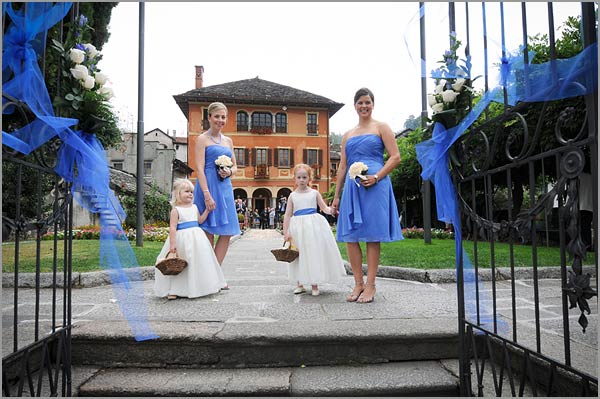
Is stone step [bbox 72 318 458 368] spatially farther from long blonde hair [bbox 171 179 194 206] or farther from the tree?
the tree

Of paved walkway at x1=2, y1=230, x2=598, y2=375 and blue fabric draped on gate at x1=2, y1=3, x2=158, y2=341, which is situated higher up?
blue fabric draped on gate at x1=2, y1=3, x2=158, y2=341

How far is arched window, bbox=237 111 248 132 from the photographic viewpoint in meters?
35.1

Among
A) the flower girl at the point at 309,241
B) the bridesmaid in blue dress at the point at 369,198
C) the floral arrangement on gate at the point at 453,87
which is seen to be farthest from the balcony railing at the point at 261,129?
the floral arrangement on gate at the point at 453,87

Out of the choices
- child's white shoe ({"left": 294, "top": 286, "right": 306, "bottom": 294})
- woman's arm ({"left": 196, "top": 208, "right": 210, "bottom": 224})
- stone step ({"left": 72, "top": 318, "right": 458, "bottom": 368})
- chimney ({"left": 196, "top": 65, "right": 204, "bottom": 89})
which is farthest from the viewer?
chimney ({"left": 196, "top": 65, "right": 204, "bottom": 89})

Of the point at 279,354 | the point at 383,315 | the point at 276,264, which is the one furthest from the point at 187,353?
the point at 276,264

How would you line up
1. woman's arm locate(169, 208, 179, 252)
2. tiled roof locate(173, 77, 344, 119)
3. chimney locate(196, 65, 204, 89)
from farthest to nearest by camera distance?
1. chimney locate(196, 65, 204, 89)
2. tiled roof locate(173, 77, 344, 119)
3. woman's arm locate(169, 208, 179, 252)

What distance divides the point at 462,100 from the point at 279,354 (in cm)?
206

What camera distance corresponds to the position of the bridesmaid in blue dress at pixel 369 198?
4016mm

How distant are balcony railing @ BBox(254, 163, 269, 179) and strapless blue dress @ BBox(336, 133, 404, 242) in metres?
31.1

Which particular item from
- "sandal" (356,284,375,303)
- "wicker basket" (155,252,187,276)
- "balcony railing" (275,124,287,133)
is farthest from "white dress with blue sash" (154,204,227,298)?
"balcony railing" (275,124,287,133)

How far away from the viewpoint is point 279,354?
2744 mm

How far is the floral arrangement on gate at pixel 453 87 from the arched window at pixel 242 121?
33.6 m

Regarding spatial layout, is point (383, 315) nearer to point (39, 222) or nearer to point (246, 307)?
point (246, 307)

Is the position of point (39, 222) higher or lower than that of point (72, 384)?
higher
